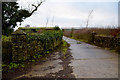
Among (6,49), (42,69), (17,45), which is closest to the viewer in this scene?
(42,69)

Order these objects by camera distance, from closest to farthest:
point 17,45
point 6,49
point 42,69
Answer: point 42,69, point 17,45, point 6,49

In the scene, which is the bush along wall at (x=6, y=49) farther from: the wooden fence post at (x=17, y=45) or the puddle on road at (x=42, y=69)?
the puddle on road at (x=42, y=69)

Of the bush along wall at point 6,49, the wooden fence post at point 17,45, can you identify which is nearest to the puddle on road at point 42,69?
the wooden fence post at point 17,45

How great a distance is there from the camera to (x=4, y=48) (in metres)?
4.75

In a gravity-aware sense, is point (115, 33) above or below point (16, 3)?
below

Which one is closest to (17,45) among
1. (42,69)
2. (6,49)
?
(6,49)

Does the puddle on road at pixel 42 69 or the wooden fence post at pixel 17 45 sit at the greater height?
the wooden fence post at pixel 17 45

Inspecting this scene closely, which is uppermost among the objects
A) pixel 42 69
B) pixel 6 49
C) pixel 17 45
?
pixel 17 45

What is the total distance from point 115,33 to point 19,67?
6.06 m

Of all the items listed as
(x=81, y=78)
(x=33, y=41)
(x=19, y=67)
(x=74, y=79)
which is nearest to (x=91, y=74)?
(x=81, y=78)

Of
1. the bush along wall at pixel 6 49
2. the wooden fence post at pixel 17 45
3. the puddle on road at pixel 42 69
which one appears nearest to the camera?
the puddle on road at pixel 42 69

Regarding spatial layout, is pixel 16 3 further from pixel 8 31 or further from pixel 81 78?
pixel 81 78

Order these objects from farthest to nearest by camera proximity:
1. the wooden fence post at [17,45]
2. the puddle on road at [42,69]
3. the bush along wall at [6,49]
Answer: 1. the bush along wall at [6,49]
2. the wooden fence post at [17,45]
3. the puddle on road at [42,69]

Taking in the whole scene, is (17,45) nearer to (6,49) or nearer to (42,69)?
(6,49)
